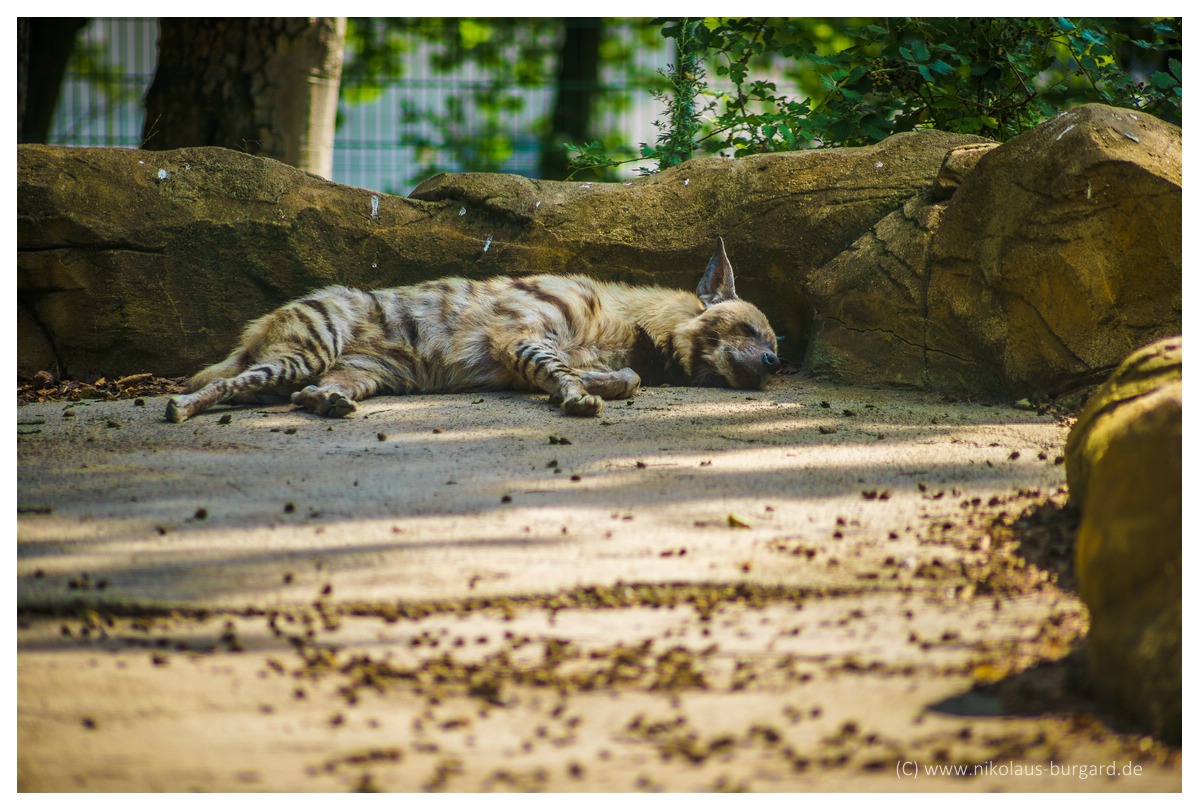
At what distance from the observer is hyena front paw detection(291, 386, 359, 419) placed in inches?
181

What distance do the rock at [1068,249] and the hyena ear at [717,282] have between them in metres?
1.19

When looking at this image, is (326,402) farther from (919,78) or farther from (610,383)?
(919,78)

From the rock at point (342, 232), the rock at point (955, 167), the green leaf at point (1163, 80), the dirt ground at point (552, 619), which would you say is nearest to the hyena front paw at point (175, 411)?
the dirt ground at point (552, 619)

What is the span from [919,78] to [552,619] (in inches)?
196

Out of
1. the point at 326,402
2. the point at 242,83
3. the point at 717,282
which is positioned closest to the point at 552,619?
the point at 326,402

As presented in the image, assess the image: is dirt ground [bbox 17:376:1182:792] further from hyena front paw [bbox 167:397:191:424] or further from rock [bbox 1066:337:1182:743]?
hyena front paw [bbox 167:397:191:424]

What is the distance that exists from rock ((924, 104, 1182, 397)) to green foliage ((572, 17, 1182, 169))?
120cm

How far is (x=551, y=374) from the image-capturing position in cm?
508

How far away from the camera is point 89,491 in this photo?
333 cm

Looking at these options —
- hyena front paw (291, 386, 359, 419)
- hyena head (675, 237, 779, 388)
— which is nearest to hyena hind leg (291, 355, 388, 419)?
hyena front paw (291, 386, 359, 419)

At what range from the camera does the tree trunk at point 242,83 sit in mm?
6594

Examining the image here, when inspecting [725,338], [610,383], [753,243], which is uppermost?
[753,243]

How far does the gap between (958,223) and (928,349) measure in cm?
62

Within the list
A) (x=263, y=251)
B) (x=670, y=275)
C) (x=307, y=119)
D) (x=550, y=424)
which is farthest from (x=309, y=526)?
(x=307, y=119)
